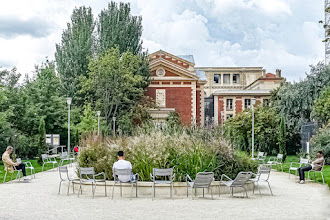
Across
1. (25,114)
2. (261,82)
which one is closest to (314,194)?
(25,114)

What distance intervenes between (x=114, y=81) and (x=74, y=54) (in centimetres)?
523

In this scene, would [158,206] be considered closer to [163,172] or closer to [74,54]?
[163,172]

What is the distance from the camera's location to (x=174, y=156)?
1441 centimetres

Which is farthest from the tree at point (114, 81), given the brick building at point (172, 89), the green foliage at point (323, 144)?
the green foliage at point (323, 144)

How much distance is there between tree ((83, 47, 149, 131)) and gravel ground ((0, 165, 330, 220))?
3368cm

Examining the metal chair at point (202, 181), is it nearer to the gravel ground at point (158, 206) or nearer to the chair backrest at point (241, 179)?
the gravel ground at point (158, 206)

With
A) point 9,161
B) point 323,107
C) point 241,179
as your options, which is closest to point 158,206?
point 241,179

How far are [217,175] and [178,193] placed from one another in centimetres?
188

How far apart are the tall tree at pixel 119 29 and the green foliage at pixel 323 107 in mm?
23242

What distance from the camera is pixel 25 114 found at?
3719 cm

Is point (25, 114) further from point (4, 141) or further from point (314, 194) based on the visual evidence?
point (314, 194)

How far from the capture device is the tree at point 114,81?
156 feet

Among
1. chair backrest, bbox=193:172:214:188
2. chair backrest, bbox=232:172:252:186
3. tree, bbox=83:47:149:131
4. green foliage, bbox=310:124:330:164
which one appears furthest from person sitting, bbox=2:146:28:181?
tree, bbox=83:47:149:131

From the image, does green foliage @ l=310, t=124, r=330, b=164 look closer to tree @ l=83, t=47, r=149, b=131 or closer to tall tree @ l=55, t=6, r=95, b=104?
tree @ l=83, t=47, r=149, b=131
